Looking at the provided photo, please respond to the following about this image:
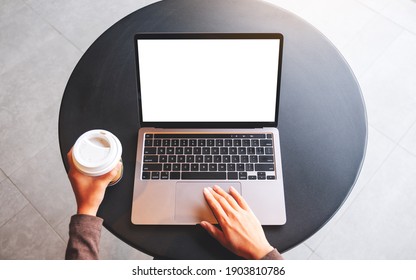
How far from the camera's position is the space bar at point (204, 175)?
1021mm

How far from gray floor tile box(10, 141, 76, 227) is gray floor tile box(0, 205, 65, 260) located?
4 cm

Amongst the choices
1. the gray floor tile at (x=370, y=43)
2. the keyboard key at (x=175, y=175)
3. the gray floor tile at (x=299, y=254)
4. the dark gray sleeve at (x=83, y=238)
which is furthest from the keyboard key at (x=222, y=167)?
the gray floor tile at (x=370, y=43)

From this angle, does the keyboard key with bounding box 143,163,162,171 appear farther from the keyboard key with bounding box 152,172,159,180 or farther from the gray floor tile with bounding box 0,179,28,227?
the gray floor tile with bounding box 0,179,28,227

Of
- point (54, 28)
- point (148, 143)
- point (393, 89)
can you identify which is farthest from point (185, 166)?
point (54, 28)

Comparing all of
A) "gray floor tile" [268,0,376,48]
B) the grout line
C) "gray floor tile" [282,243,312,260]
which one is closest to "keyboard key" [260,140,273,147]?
"gray floor tile" [282,243,312,260]

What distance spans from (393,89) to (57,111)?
171cm

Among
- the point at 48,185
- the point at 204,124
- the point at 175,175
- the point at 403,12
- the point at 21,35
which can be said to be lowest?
the point at 175,175

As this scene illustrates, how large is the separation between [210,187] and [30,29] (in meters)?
1.66

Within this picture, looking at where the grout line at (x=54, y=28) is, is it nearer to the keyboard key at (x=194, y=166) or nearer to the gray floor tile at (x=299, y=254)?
the keyboard key at (x=194, y=166)

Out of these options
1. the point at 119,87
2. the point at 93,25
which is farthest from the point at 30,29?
the point at 119,87

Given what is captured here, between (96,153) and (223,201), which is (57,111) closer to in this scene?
(96,153)

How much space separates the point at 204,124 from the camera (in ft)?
3.45

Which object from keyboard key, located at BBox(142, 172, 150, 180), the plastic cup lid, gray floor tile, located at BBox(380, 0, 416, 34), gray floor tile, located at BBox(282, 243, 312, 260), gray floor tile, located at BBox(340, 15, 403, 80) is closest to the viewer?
the plastic cup lid

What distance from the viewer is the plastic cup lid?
89 cm
